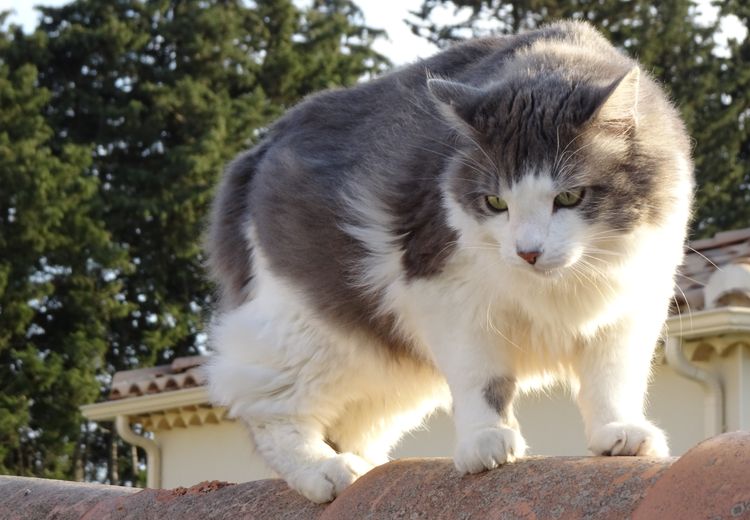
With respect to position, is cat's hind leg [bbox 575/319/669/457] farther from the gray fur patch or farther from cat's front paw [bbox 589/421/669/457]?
the gray fur patch

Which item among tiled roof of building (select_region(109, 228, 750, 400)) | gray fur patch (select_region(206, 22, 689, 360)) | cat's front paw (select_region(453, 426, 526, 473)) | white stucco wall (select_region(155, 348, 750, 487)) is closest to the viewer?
cat's front paw (select_region(453, 426, 526, 473))

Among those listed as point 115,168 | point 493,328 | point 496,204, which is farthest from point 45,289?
point 496,204

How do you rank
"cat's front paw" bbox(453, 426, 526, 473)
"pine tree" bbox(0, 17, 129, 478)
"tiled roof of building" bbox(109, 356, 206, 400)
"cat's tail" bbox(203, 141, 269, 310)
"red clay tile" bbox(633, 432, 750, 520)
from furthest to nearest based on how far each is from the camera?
"pine tree" bbox(0, 17, 129, 478) → "tiled roof of building" bbox(109, 356, 206, 400) → "cat's tail" bbox(203, 141, 269, 310) → "cat's front paw" bbox(453, 426, 526, 473) → "red clay tile" bbox(633, 432, 750, 520)

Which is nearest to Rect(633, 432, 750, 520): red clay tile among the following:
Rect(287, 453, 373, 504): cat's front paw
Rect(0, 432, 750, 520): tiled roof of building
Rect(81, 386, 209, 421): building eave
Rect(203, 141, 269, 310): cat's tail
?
Rect(0, 432, 750, 520): tiled roof of building

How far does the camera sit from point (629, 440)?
2.93m

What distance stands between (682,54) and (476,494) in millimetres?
20774

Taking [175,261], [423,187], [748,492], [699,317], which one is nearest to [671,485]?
[748,492]

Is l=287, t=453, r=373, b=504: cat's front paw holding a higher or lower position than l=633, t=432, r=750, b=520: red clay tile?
lower

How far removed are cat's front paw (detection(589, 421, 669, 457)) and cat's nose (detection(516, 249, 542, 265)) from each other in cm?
48

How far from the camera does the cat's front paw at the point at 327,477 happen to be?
3.06m

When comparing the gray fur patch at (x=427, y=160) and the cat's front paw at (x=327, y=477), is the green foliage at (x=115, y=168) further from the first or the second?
the cat's front paw at (x=327, y=477)

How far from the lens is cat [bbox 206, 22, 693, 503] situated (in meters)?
2.94

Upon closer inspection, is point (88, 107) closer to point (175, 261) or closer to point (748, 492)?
point (175, 261)

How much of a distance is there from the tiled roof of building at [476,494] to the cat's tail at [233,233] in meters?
0.74
